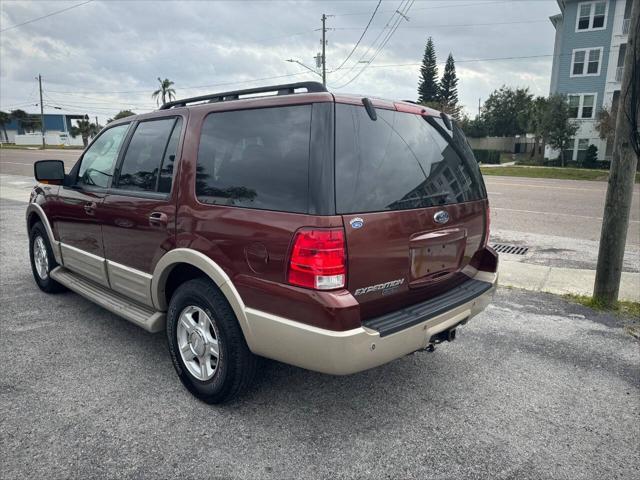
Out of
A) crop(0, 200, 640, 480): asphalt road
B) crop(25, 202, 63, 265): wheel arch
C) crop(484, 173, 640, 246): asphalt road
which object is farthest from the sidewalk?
crop(25, 202, 63, 265): wheel arch

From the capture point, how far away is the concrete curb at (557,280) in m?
5.39

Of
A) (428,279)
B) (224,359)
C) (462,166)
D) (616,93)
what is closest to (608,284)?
(462,166)

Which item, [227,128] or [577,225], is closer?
[227,128]

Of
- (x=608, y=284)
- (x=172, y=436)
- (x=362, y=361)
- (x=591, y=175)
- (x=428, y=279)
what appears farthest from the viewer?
(x=591, y=175)

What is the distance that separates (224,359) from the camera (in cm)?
280

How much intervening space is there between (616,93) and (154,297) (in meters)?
32.5

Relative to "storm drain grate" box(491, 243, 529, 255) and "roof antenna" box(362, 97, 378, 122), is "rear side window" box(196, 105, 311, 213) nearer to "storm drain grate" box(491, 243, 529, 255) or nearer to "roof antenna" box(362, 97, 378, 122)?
"roof antenna" box(362, 97, 378, 122)

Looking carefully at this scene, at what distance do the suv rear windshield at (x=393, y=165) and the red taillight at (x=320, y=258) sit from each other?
16 centimetres

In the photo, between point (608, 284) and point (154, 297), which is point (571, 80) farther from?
point (154, 297)

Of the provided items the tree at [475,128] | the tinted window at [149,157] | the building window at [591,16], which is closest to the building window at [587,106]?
the building window at [591,16]

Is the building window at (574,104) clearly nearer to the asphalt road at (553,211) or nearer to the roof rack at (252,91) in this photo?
the asphalt road at (553,211)

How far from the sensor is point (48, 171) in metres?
4.27

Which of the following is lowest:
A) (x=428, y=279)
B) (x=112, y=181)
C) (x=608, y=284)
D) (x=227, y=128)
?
(x=608, y=284)

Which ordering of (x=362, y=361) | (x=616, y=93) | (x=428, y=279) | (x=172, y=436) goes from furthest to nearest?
1. (x=616, y=93)
2. (x=428, y=279)
3. (x=172, y=436)
4. (x=362, y=361)
